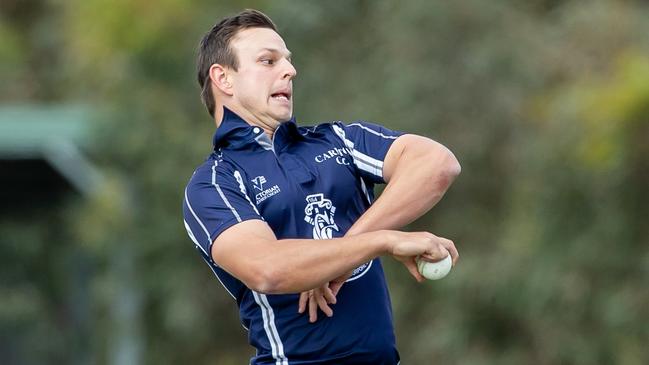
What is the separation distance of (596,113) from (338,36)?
4158mm

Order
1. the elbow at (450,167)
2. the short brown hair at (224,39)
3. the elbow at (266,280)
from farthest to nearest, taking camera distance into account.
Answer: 1. the short brown hair at (224,39)
2. the elbow at (450,167)
3. the elbow at (266,280)

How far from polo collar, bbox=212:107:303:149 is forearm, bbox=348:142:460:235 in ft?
1.21

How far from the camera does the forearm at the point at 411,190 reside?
3904 mm

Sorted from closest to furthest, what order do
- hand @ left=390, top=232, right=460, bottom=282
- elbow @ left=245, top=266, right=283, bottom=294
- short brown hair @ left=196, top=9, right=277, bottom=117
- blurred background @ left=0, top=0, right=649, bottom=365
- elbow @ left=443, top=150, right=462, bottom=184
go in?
hand @ left=390, top=232, right=460, bottom=282, elbow @ left=245, top=266, right=283, bottom=294, elbow @ left=443, top=150, right=462, bottom=184, short brown hair @ left=196, top=9, right=277, bottom=117, blurred background @ left=0, top=0, right=649, bottom=365

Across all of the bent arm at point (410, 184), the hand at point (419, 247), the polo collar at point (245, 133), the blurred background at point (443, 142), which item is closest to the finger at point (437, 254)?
the hand at point (419, 247)

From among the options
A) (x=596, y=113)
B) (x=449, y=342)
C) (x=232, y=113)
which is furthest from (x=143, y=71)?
(x=232, y=113)

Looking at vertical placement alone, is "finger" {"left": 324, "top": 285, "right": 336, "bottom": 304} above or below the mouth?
below

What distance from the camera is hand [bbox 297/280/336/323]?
3.93 metres

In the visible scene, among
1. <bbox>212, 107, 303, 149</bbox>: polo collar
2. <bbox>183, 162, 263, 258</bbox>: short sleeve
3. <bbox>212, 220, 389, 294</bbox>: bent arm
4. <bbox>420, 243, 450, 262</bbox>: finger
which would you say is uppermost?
<bbox>212, 107, 303, 149</bbox>: polo collar

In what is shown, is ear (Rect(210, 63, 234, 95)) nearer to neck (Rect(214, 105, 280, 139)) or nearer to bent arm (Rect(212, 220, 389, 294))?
neck (Rect(214, 105, 280, 139))

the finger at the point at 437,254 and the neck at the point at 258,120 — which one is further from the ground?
the neck at the point at 258,120

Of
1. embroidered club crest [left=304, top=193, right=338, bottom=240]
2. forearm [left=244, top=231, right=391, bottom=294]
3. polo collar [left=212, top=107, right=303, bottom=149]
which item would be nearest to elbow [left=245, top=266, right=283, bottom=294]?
forearm [left=244, top=231, right=391, bottom=294]

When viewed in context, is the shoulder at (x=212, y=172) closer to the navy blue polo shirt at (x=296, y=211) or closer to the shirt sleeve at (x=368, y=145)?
the navy blue polo shirt at (x=296, y=211)

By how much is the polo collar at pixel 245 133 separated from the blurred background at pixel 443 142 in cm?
663
